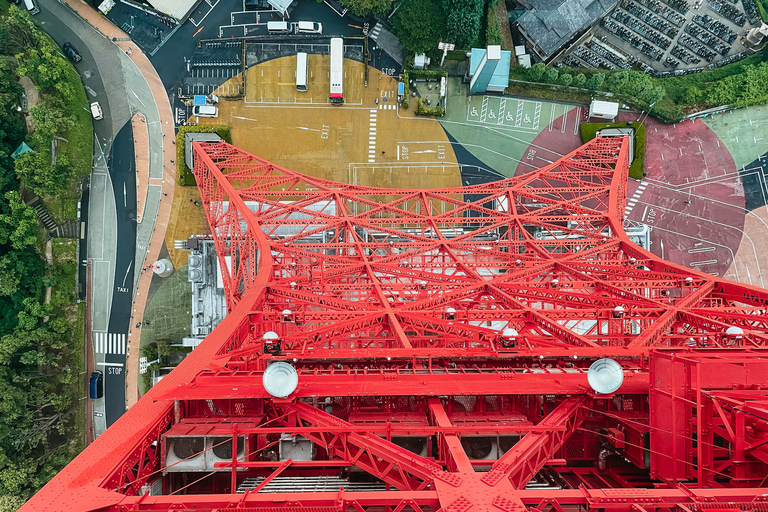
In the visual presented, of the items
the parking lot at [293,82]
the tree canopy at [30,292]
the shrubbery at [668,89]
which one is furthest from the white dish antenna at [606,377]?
the tree canopy at [30,292]

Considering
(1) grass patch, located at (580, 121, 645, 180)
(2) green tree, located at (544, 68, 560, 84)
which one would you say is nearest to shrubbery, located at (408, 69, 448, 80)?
(2) green tree, located at (544, 68, 560, 84)

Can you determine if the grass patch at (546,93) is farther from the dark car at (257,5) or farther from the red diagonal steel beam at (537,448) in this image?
the red diagonal steel beam at (537,448)

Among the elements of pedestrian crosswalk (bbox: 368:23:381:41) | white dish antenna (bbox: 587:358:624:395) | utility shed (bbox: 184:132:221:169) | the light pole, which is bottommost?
white dish antenna (bbox: 587:358:624:395)

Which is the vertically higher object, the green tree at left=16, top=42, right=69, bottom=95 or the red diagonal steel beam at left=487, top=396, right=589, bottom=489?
the green tree at left=16, top=42, right=69, bottom=95

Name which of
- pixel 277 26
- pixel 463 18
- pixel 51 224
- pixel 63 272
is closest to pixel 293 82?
pixel 277 26

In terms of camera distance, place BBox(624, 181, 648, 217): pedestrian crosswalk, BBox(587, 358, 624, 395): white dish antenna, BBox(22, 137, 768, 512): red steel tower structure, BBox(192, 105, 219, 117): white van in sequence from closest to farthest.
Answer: BBox(22, 137, 768, 512): red steel tower structure
BBox(587, 358, 624, 395): white dish antenna
BBox(192, 105, 219, 117): white van
BBox(624, 181, 648, 217): pedestrian crosswalk

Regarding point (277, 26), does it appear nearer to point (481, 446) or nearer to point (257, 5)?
point (257, 5)

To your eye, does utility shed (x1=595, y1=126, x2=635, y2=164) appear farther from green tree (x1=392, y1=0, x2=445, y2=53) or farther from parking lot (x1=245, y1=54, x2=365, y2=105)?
parking lot (x1=245, y1=54, x2=365, y2=105)
